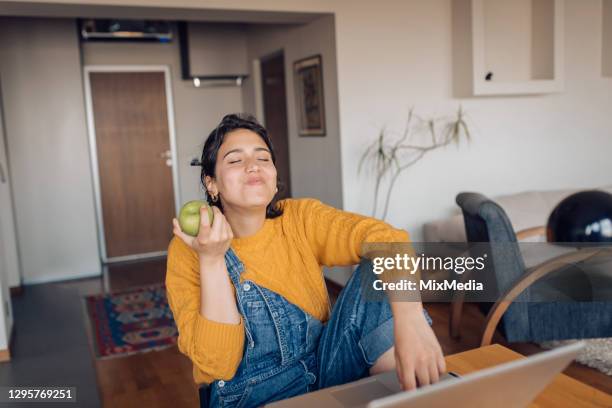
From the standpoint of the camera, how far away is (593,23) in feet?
16.0

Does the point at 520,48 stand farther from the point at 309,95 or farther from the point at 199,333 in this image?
the point at 199,333

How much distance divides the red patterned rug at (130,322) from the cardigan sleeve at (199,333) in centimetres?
238

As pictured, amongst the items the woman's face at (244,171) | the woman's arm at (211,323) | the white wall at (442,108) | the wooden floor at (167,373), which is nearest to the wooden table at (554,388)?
the woman's arm at (211,323)

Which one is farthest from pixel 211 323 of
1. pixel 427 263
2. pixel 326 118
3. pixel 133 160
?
pixel 133 160

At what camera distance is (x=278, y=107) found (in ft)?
17.9

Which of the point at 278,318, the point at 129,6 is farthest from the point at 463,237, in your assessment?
the point at 278,318

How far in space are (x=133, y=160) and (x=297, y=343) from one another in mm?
4995

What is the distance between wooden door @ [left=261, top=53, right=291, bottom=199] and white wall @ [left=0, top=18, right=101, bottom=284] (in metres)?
1.72

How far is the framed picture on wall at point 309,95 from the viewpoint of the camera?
4.38 metres

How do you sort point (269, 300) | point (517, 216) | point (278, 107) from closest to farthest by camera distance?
point (269, 300) < point (517, 216) < point (278, 107)

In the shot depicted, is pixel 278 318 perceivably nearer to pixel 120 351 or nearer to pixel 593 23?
pixel 120 351

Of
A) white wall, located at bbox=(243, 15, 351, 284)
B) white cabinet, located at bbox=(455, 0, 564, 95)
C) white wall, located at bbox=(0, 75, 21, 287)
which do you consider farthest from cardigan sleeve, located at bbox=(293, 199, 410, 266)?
white wall, located at bbox=(0, 75, 21, 287)

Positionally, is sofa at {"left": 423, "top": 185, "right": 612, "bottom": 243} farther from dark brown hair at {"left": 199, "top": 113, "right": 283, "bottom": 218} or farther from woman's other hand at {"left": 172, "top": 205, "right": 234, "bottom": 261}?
woman's other hand at {"left": 172, "top": 205, "right": 234, "bottom": 261}

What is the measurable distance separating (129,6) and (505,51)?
287cm
